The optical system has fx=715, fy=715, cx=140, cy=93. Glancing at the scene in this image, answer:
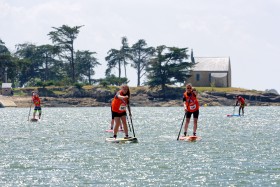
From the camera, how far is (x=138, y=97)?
12381 centimetres

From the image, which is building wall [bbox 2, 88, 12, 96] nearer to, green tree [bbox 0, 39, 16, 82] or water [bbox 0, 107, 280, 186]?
green tree [bbox 0, 39, 16, 82]

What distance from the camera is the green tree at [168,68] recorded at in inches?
4892

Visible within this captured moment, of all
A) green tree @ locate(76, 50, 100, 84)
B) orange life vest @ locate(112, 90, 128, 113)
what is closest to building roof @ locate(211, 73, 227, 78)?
green tree @ locate(76, 50, 100, 84)

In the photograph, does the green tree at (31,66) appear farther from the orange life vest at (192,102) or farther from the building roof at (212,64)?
the orange life vest at (192,102)

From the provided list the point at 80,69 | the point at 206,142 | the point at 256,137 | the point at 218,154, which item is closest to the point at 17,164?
the point at 218,154

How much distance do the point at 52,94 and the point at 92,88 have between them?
25.6 feet

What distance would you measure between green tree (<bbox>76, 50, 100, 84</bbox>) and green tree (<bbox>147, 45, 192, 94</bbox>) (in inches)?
1551

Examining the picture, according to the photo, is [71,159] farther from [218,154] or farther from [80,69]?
[80,69]

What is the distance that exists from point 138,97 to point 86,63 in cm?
4347

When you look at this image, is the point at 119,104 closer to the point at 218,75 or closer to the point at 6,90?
the point at 6,90

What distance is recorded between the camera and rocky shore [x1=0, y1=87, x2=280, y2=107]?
119 metres

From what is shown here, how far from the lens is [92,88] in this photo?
125000 millimetres

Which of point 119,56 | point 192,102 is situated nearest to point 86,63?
point 119,56

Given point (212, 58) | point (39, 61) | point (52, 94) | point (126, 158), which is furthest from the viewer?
point (39, 61)
